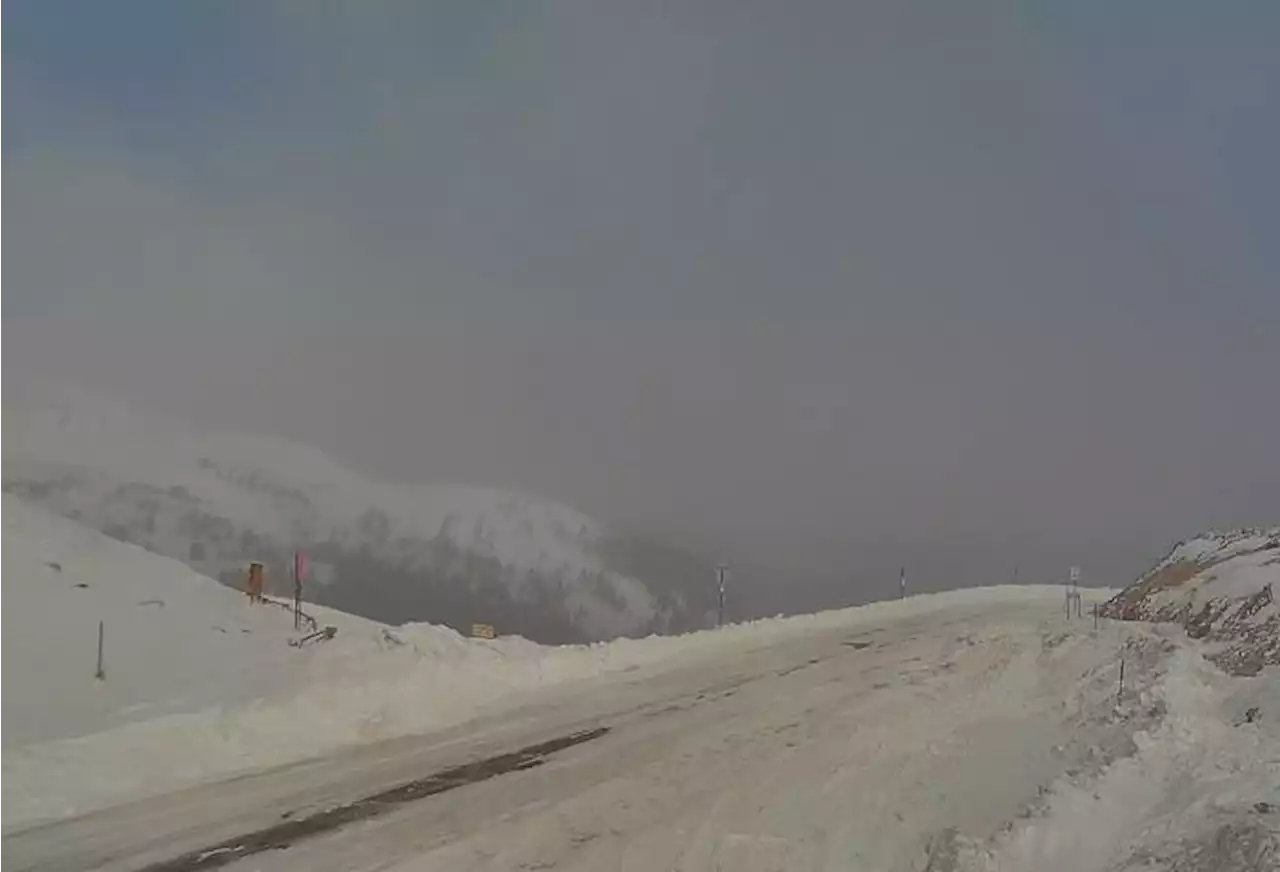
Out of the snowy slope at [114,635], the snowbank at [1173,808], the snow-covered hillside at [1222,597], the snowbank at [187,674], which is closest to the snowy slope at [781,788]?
the snowbank at [1173,808]

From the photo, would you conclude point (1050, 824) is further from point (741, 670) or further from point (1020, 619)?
point (1020, 619)

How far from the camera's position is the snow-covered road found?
9.05 metres

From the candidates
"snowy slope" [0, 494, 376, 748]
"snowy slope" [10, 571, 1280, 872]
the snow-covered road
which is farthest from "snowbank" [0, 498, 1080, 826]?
the snow-covered road

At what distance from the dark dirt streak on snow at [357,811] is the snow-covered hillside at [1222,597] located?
9.74m

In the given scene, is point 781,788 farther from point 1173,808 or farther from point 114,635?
point 114,635

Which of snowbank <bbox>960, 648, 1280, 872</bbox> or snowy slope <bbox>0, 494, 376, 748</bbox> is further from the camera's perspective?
snowy slope <bbox>0, 494, 376, 748</bbox>

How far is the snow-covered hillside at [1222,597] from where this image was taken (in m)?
17.0

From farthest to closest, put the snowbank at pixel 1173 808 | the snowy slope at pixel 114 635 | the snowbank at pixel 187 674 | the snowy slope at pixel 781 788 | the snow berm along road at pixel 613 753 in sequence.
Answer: the snowy slope at pixel 114 635 → the snowbank at pixel 187 674 → the snow berm along road at pixel 613 753 → the snowy slope at pixel 781 788 → the snowbank at pixel 1173 808

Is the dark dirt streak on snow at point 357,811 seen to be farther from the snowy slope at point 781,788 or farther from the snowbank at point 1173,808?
the snowbank at point 1173,808

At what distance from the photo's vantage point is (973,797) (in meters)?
10.4

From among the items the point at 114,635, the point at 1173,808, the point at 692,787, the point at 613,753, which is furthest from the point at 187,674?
the point at 1173,808

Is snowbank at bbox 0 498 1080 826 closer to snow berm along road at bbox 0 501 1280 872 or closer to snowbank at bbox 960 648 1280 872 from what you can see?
snow berm along road at bbox 0 501 1280 872

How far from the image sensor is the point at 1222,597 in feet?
69.3

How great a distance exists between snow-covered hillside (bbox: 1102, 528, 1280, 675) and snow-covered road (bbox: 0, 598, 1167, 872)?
1.43 metres
